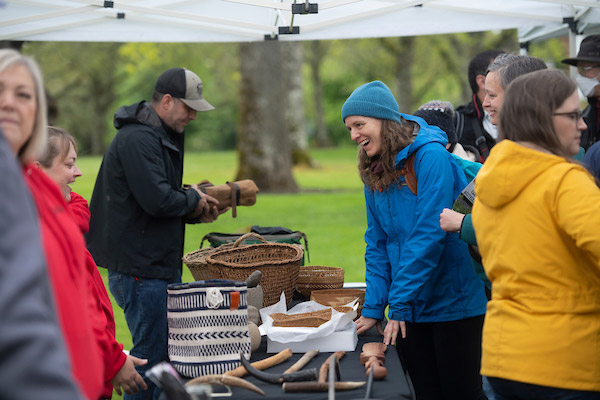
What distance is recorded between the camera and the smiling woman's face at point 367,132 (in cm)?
317

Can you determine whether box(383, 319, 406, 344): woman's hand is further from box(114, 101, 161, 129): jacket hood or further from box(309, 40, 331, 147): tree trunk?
box(309, 40, 331, 147): tree trunk

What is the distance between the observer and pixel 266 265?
3383 mm

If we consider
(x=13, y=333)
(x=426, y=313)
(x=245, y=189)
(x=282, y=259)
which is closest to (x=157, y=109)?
(x=245, y=189)

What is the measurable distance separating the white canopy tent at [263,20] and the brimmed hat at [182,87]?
1.04m

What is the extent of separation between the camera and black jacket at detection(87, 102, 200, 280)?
3969 millimetres

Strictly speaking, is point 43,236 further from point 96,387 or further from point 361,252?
point 361,252

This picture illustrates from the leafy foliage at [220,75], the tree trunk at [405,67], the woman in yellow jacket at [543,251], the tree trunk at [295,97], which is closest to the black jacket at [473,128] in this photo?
the woman in yellow jacket at [543,251]

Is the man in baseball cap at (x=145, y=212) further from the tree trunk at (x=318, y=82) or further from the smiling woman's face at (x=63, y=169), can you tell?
the tree trunk at (x=318, y=82)

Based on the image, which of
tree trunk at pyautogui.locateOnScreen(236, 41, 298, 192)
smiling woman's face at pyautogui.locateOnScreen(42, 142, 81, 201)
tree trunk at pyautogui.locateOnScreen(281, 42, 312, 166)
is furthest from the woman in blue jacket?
tree trunk at pyautogui.locateOnScreen(281, 42, 312, 166)

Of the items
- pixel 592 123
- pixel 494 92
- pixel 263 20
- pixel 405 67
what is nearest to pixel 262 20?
pixel 263 20

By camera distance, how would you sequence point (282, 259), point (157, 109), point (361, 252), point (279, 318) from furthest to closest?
point (361, 252), point (157, 109), point (282, 259), point (279, 318)

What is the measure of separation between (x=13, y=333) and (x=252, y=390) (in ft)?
4.33

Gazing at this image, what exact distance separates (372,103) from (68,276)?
1.88 metres

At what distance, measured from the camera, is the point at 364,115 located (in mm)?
3160
